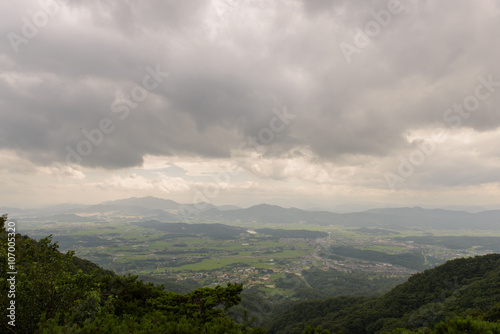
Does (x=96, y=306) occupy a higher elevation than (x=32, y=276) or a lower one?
lower

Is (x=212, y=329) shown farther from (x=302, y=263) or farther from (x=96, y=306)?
(x=302, y=263)

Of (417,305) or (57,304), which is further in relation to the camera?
(417,305)

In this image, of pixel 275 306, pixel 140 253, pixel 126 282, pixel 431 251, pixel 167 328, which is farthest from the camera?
pixel 431 251

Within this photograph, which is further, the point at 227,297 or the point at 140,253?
the point at 140,253

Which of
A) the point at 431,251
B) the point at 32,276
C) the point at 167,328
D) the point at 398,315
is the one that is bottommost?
the point at 431,251

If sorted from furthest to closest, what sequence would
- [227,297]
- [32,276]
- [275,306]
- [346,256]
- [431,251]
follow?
[431,251] < [346,256] < [275,306] < [227,297] < [32,276]

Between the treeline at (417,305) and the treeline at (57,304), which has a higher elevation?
the treeline at (57,304)

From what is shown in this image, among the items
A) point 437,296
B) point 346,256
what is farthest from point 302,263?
point 437,296

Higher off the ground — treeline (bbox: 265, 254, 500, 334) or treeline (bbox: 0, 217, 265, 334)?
treeline (bbox: 0, 217, 265, 334)

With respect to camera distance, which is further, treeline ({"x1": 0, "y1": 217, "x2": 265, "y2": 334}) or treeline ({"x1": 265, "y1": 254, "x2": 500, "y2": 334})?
treeline ({"x1": 265, "y1": 254, "x2": 500, "y2": 334})

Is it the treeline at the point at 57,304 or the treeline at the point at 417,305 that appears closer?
the treeline at the point at 57,304

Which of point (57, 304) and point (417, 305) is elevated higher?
point (57, 304)
